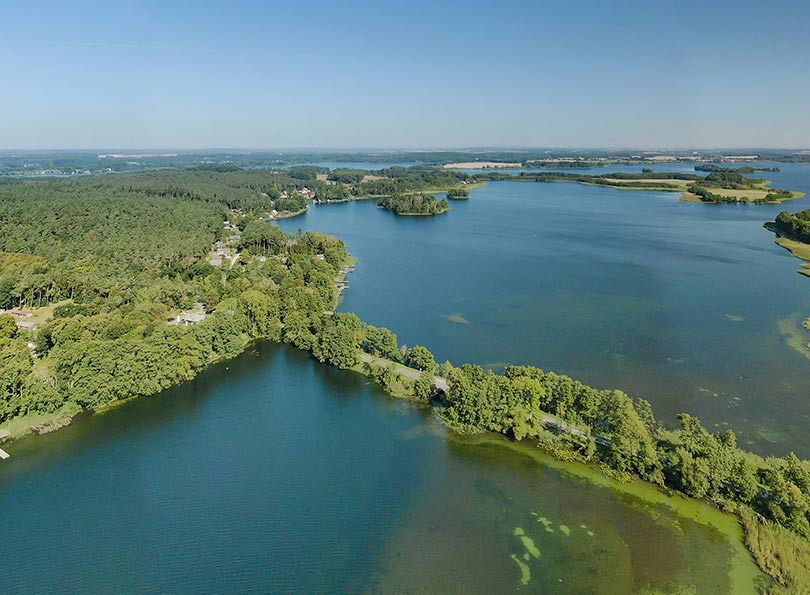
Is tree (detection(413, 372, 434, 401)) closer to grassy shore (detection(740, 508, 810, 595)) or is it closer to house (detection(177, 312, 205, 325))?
grassy shore (detection(740, 508, 810, 595))

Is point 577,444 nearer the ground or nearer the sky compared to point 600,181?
nearer the ground

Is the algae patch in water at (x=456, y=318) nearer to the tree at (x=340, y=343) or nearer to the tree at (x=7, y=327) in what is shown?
the tree at (x=340, y=343)

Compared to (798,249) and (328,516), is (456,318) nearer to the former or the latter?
(328,516)

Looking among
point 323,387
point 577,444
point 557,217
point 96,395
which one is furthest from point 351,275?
point 557,217

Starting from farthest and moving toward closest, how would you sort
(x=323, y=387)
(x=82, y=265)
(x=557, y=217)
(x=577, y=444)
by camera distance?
(x=557, y=217)
(x=82, y=265)
(x=323, y=387)
(x=577, y=444)

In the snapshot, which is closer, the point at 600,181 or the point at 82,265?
the point at 82,265

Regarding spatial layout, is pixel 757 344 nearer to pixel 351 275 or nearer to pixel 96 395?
pixel 351 275
